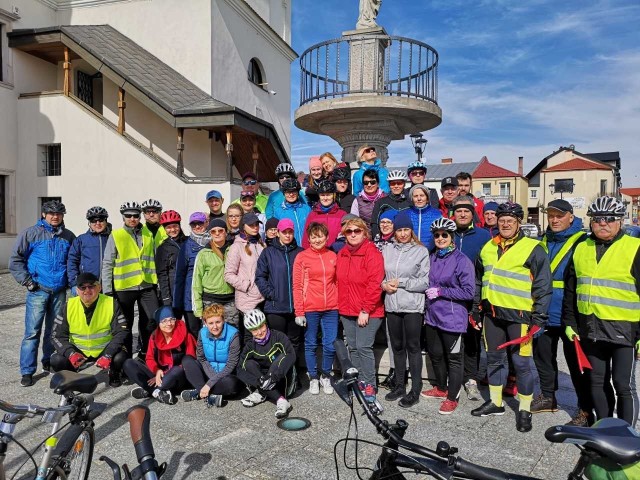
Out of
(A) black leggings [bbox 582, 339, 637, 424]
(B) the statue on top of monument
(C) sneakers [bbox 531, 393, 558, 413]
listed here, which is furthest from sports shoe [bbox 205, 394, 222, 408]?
(B) the statue on top of monument

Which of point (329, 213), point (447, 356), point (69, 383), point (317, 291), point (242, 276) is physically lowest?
point (447, 356)

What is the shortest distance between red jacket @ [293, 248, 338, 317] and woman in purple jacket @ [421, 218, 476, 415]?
103 cm

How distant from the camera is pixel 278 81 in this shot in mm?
22969

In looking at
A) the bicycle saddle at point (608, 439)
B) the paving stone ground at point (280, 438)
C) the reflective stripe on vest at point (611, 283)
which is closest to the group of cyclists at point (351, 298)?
the reflective stripe on vest at point (611, 283)

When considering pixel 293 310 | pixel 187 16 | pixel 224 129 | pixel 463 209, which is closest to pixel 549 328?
pixel 463 209

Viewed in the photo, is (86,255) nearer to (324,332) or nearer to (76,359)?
(76,359)

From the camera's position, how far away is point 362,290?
192 inches

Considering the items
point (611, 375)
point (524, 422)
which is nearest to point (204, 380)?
point (524, 422)

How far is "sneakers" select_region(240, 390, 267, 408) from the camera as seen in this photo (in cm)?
479

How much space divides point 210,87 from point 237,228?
1314 cm

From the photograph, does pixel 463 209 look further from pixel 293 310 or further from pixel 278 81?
pixel 278 81

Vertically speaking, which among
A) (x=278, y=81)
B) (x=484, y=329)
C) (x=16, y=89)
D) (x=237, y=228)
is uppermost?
(x=278, y=81)

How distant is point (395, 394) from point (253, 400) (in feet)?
4.87

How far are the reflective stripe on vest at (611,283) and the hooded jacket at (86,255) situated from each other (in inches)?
209
